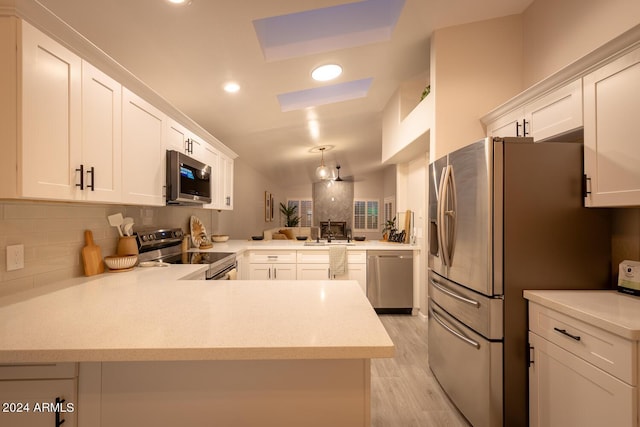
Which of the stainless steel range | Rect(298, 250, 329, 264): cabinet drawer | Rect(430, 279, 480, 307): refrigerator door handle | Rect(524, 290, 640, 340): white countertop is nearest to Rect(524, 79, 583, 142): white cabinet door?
Rect(524, 290, 640, 340): white countertop

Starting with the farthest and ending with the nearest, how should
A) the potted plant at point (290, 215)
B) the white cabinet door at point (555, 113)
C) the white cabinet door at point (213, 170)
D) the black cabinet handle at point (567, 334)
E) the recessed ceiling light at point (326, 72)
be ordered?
1. the potted plant at point (290, 215)
2. the white cabinet door at point (213, 170)
3. the recessed ceiling light at point (326, 72)
4. the white cabinet door at point (555, 113)
5. the black cabinet handle at point (567, 334)

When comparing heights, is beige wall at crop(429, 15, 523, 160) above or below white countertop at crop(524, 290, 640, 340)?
above

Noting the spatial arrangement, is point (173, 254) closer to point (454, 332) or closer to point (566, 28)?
point (454, 332)

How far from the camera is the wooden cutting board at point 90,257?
1.75m

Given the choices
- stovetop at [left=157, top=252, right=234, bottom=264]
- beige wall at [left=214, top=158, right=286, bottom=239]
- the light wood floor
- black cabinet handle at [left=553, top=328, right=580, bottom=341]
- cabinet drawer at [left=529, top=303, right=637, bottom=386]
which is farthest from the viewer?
beige wall at [left=214, top=158, right=286, bottom=239]

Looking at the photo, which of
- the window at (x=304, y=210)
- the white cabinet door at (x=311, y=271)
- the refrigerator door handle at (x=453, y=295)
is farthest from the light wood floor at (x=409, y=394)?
the window at (x=304, y=210)

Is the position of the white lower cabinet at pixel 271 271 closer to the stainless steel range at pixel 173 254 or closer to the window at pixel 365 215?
the stainless steel range at pixel 173 254

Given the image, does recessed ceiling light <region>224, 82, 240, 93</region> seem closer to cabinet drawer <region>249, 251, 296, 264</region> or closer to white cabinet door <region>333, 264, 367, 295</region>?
cabinet drawer <region>249, 251, 296, 264</region>

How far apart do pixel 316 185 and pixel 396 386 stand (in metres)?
7.87

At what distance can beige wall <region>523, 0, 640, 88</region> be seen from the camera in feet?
5.32

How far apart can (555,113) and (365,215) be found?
796 cm

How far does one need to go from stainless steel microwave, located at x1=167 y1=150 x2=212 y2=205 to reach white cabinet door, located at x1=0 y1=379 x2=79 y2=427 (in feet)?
4.83

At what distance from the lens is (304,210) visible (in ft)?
31.6

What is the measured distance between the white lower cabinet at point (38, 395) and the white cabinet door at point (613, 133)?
2380mm
